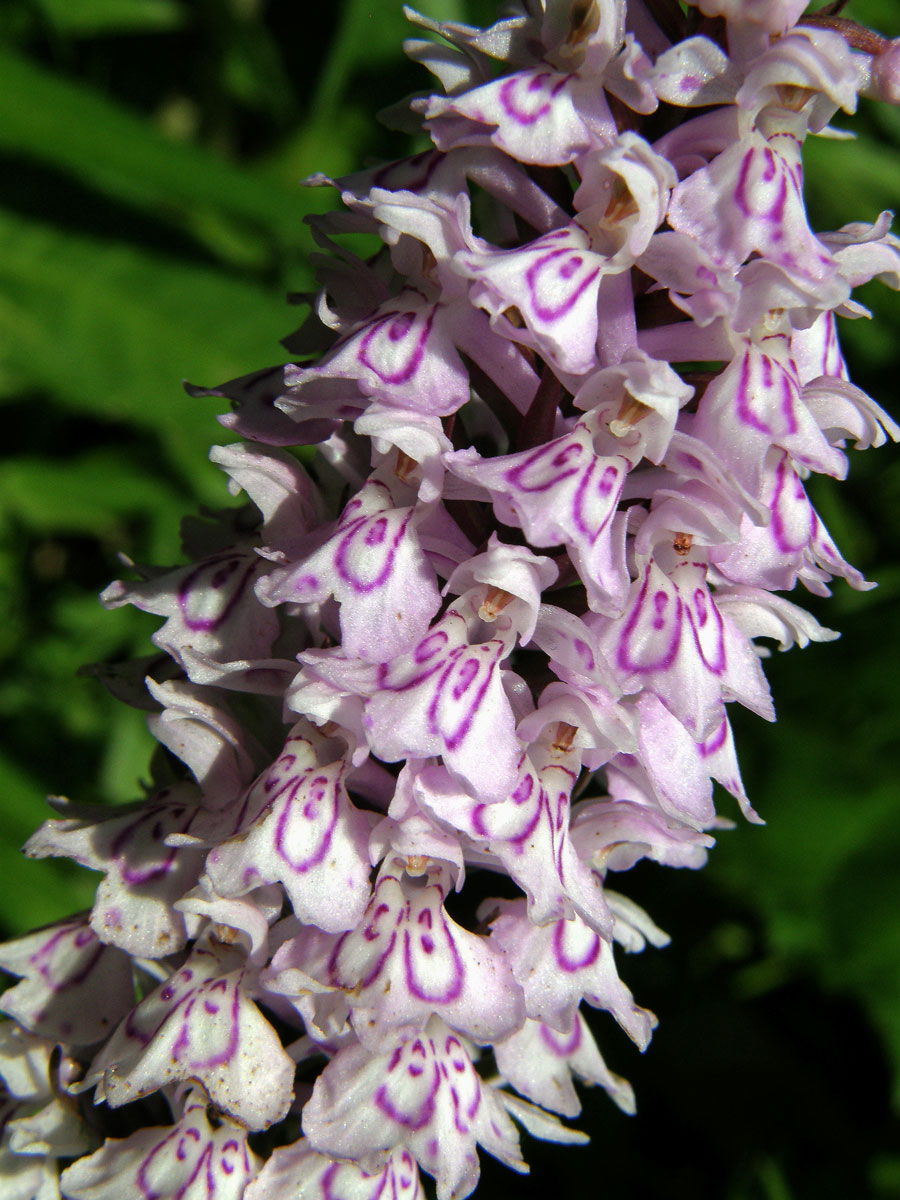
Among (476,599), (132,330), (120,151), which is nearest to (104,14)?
(120,151)

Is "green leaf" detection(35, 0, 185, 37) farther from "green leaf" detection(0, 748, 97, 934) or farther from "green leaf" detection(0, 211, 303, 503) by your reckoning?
"green leaf" detection(0, 748, 97, 934)

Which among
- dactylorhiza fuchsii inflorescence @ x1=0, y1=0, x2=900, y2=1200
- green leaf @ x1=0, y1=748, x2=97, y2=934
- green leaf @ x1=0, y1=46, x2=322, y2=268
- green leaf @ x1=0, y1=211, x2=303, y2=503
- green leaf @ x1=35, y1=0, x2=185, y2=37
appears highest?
dactylorhiza fuchsii inflorescence @ x1=0, y1=0, x2=900, y2=1200

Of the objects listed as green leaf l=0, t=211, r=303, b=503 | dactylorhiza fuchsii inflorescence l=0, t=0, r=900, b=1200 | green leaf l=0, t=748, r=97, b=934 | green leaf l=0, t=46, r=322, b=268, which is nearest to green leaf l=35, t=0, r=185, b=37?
green leaf l=0, t=46, r=322, b=268

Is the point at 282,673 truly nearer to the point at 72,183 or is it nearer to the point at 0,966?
the point at 0,966

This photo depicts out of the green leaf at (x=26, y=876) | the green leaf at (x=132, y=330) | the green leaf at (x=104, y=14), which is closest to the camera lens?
the green leaf at (x=26, y=876)

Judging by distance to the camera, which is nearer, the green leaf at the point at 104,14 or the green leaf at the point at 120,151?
the green leaf at the point at 120,151

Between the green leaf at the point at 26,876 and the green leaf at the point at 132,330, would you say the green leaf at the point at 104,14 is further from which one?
the green leaf at the point at 26,876

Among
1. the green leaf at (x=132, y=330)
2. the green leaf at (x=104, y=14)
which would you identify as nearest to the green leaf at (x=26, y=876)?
the green leaf at (x=132, y=330)

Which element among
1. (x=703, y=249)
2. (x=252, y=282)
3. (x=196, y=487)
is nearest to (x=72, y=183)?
(x=252, y=282)

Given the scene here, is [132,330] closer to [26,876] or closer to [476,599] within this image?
[26,876]
